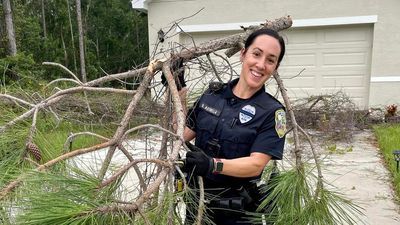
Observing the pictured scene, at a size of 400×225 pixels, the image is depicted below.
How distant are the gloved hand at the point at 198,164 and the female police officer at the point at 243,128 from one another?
0.09 meters

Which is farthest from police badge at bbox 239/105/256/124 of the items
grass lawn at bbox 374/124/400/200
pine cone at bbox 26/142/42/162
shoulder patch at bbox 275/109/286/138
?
grass lawn at bbox 374/124/400/200

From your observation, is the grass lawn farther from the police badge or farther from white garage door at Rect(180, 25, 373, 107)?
the police badge

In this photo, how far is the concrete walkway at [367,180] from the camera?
12.4 ft

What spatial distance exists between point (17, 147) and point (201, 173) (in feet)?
2.95

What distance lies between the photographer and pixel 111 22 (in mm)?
19672

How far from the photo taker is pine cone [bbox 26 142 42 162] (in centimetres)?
194

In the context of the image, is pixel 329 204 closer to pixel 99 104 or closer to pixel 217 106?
pixel 217 106

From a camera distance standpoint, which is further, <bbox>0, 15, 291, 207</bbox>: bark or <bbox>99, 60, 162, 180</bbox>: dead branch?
<bbox>99, 60, 162, 180</bbox>: dead branch

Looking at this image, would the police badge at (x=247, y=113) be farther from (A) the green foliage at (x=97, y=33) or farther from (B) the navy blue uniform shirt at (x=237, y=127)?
(A) the green foliage at (x=97, y=33)

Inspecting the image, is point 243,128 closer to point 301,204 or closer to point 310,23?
point 301,204

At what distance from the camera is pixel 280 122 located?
190 centimetres

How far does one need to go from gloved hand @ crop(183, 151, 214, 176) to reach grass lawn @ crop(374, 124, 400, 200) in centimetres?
320

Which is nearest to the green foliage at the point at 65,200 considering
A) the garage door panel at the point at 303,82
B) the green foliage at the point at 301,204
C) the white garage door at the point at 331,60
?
the green foliage at the point at 301,204

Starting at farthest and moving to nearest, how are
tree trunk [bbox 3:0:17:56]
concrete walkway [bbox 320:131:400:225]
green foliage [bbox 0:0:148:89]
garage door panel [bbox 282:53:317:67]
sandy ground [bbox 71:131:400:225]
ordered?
green foliage [bbox 0:0:148:89]
tree trunk [bbox 3:0:17:56]
garage door panel [bbox 282:53:317:67]
concrete walkway [bbox 320:131:400:225]
sandy ground [bbox 71:131:400:225]
